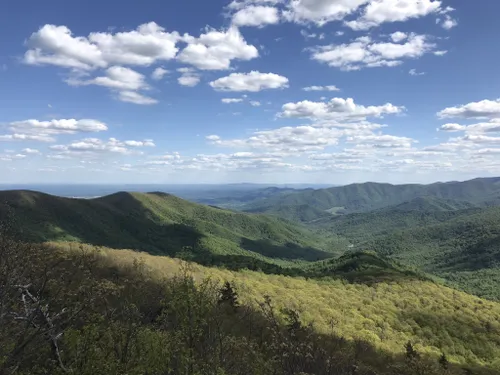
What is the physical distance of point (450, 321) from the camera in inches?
2805

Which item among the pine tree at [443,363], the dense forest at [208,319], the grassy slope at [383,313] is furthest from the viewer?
the grassy slope at [383,313]

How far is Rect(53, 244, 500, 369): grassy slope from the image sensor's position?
57.4 m

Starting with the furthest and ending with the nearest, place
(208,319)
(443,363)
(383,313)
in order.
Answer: (383,313)
(443,363)
(208,319)

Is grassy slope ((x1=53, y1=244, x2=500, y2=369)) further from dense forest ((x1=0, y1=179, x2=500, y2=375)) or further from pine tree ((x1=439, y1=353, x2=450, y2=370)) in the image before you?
pine tree ((x1=439, y1=353, x2=450, y2=370))

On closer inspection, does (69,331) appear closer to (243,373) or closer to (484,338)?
(243,373)

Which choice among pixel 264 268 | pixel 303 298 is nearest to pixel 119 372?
pixel 303 298

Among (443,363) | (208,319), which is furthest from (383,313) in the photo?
(208,319)

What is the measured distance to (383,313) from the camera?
70125 millimetres

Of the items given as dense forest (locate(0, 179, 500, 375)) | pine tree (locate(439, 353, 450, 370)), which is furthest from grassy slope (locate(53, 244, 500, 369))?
pine tree (locate(439, 353, 450, 370))

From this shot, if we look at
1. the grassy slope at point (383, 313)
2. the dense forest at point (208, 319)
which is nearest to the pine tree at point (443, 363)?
the dense forest at point (208, 319)

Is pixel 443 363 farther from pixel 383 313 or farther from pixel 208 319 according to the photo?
pixel 208 319

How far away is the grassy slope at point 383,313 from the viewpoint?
57.4 meters

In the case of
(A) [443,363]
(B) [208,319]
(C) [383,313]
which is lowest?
(C) [383,313]

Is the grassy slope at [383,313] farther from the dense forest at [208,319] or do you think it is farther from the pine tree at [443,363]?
the pine tree at [443,363]
